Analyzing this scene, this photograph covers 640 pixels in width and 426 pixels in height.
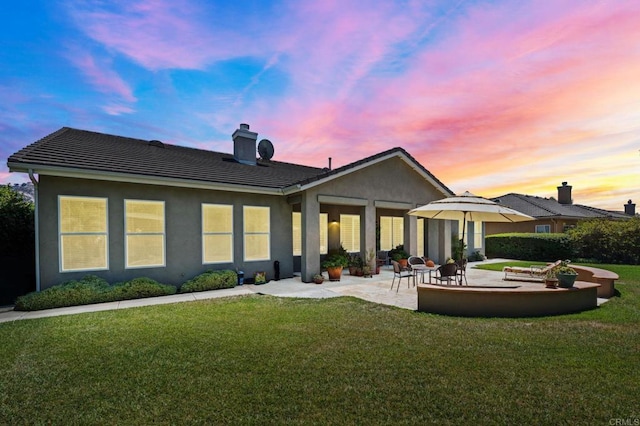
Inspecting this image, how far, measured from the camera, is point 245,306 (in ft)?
26.3

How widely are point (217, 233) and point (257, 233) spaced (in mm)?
1611

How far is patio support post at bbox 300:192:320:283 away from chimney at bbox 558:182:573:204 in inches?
1315

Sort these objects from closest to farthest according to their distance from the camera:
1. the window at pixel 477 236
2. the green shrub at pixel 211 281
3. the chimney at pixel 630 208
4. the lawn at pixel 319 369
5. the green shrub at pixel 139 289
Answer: the lawn at pixel 319 369 < the green shrub at pixel 139 289 < the green shrub at pixel 211 281 < the window at pixel 477 236 < the chimney at pixel 630 208

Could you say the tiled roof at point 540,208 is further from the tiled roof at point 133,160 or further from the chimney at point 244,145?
the tiled roof at point 133,160

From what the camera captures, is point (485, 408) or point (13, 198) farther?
point (13, 198)

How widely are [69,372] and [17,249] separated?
28.2 feet

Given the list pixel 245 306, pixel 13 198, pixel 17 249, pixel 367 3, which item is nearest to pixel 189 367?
pixel 245 306

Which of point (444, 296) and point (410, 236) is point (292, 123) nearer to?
point (410, 236)

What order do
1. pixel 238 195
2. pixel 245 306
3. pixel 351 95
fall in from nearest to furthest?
1. pixel 245 306
2. pixel 238 195
3. pixel 351 95

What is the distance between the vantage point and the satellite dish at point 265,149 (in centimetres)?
1789

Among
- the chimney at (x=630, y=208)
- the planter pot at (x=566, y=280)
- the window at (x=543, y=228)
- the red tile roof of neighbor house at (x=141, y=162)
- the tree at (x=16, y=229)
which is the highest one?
the red tile roof of neighbor house at (x=141, y=162)

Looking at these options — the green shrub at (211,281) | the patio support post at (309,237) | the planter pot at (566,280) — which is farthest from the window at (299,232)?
the planter pot at (566,280)

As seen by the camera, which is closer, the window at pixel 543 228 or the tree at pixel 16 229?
the tree at pixel 16 229

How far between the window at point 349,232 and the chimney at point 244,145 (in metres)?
5.81
